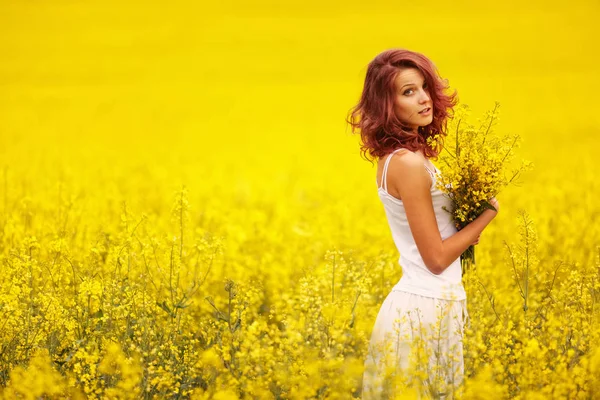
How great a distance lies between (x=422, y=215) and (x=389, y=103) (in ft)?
1.54

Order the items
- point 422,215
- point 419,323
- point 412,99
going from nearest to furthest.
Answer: point 422,215
point 419,323
point 412,99

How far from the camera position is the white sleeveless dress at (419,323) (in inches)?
121

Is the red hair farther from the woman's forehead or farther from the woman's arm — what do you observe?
the woman's arm

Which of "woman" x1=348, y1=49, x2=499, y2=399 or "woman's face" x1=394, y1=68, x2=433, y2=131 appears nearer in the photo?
"woman" x1=348, y1=49, x2=499, y2=399

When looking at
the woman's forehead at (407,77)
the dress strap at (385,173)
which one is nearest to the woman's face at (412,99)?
the woman's forehead at (407,77)

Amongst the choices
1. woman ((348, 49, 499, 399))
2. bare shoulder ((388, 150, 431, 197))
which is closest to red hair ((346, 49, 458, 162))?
woman ((348, 49, 499, 399))

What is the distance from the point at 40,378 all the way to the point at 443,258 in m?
1.50

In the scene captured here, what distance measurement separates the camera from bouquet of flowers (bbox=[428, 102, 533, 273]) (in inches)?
123

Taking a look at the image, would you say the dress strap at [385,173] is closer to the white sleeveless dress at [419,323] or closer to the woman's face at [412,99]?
the white sleeveless dress at [419,323]

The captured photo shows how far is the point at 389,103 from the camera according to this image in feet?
10.6

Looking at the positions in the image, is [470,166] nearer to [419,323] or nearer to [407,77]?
[407,77]

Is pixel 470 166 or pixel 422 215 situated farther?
pixel 470 166

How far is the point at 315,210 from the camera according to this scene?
671 cm

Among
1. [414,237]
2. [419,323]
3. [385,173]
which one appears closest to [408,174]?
[385,173]
